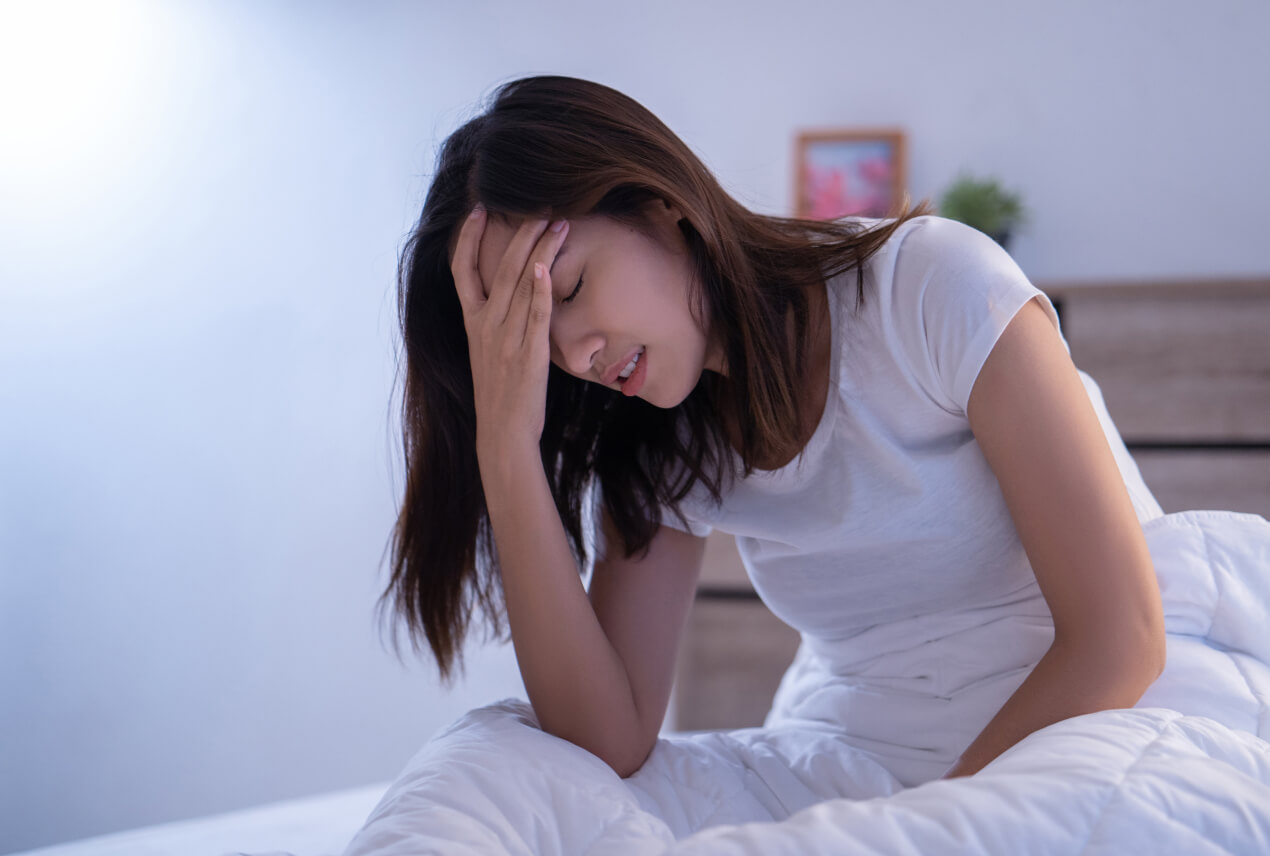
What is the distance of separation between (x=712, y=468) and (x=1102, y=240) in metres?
1.93

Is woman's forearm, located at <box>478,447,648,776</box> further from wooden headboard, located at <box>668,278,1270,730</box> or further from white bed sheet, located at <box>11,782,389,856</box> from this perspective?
wooden headboard, located at <box>668,278,1270,730</box>

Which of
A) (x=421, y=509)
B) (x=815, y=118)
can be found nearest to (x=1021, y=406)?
(x=421, y=509)

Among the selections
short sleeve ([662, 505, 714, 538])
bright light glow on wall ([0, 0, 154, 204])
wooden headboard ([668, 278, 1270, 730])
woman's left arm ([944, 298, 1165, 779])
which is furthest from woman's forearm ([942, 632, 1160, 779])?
bright light glow on wall ([0, 0, 154, 204])

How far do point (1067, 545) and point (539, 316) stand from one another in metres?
0.50

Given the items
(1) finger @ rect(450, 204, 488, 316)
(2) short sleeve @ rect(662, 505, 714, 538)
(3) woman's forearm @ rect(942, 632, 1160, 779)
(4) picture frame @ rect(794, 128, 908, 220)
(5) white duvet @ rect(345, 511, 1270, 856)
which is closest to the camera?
(5) white duvet @ rect(345, 511, 1270, 856)

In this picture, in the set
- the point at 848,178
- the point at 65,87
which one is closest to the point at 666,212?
the point at 65,87

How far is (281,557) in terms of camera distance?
2.23 m

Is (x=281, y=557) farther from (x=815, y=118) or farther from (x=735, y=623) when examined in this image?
(x=815, y=118)

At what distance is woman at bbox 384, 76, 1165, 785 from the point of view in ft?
2.74

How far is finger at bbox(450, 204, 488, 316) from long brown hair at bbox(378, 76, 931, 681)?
2 centimetres

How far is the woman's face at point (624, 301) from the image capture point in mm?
892

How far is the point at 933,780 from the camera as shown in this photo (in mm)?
808

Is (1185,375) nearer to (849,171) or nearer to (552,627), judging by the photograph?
(849,171)

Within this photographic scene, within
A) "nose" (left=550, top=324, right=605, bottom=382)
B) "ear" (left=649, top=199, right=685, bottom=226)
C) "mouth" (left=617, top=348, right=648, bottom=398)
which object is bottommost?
"mouth" (left=617, top=348, right=648, bottom=398)
